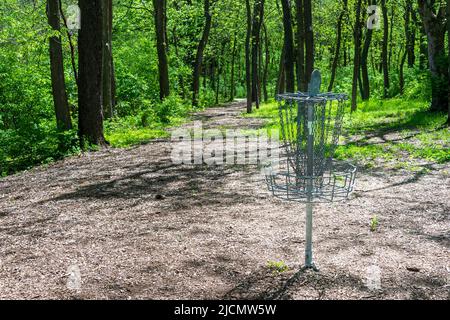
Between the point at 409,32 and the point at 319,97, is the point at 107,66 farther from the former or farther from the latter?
the point at 409,32

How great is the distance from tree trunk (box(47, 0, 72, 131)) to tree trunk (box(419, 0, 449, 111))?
37.0 ft

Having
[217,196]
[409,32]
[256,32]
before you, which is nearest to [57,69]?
[217,196]

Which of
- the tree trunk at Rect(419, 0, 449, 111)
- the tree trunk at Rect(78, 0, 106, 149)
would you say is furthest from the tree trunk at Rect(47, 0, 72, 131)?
the tree trunk at Rect(419, 0, 449, 111)

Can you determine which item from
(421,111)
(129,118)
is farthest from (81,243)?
(421,111)

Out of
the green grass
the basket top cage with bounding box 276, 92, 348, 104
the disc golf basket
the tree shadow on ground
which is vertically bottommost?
the tree shadow on ground

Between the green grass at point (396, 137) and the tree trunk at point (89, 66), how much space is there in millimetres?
5962

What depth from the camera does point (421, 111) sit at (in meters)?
16.3

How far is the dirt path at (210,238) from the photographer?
166 inches

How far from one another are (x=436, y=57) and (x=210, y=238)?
42.9 ft

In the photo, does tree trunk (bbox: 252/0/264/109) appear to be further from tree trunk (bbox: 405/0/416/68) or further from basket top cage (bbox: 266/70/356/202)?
basket top cage (bbox: 266/70/356/202)

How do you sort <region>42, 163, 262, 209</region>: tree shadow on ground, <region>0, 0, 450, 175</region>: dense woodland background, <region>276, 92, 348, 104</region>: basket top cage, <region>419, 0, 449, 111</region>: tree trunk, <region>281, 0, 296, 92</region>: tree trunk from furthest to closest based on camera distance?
<region>281, 0, 296, 92</region>: tree trunk → <region>419, 0, 449, 111</region>: tree trunk → <region>0, 0, 450, 175</region>: dense woodland background → <region>42, 163, 262, 209</region>: tree shadow on ground → <region>276, 92, 348, 104</region>: basket top cage

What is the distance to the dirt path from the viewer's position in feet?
13.8
